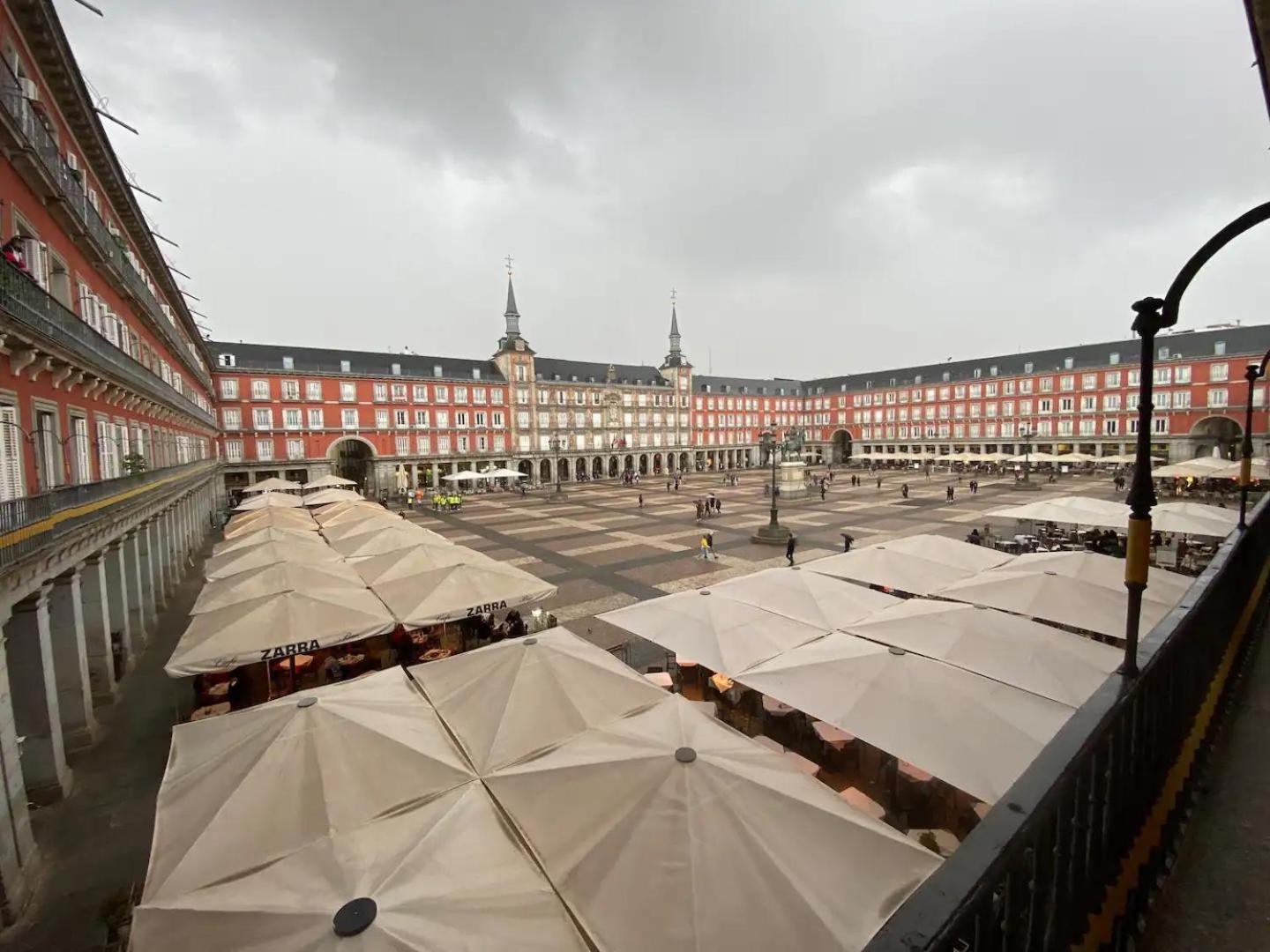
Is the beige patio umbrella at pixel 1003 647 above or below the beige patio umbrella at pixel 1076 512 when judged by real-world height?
below

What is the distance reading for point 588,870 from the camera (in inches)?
160

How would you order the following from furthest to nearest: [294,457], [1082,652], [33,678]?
[294,457] → [33,678] → [1082,652]

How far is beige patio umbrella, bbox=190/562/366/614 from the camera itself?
1047 centimetres

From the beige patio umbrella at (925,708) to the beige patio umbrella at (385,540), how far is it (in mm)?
9606

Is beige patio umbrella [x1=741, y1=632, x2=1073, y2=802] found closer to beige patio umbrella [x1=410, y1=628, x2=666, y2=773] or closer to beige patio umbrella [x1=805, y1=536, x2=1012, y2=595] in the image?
beige patio umbrella [x1=410, y1=628, x2=666, y2=773]

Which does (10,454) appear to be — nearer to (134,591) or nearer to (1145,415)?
(134,591)

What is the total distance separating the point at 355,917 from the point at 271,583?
9109 millimetres

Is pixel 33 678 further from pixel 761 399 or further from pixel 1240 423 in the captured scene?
pixel 761 399

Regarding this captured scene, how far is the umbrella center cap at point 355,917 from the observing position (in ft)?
11.3

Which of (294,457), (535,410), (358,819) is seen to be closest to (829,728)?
(358,819)

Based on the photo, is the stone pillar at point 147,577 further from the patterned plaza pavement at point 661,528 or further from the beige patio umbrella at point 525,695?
the beige patio umbrella at point 525,695

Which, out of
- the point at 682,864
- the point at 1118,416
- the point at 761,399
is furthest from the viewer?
the point at 761,399

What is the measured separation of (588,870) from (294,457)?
2258 inches

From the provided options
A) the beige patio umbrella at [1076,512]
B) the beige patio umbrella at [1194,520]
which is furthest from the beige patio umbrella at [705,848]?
the beige patio umbrella at [1194,520]
